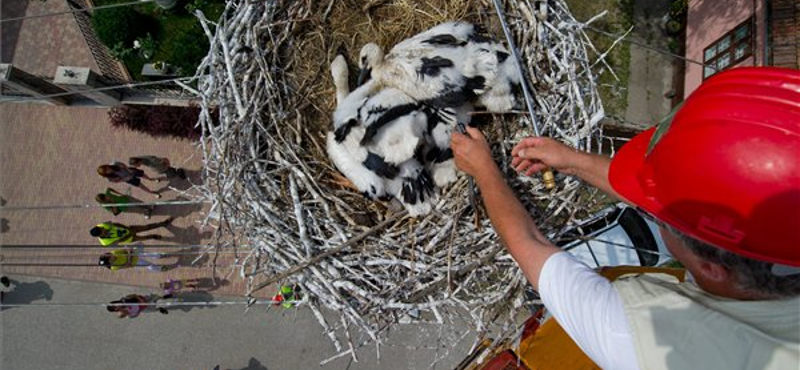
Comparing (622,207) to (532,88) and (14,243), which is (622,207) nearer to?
(532,88)

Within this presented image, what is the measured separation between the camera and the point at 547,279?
5.36 feet

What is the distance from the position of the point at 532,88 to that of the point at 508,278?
46.0 inches

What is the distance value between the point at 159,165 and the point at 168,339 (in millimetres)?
2258

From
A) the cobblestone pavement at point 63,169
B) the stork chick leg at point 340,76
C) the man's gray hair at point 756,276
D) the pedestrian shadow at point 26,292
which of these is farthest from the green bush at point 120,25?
the man's gray hair at point 756,276

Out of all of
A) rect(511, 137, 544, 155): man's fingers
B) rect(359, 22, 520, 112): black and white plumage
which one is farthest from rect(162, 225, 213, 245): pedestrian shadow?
rect(511, 137, 544, 155): man's fingers

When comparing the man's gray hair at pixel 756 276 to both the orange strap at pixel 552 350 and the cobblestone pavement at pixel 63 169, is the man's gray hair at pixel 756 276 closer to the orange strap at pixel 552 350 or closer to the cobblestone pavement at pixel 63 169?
the orange strap at pixel 552 350

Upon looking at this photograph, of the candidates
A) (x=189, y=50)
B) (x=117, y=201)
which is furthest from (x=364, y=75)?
(x=117, y=201)

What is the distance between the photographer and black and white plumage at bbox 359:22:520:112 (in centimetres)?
293

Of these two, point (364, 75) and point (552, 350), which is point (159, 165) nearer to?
point (364, 75)

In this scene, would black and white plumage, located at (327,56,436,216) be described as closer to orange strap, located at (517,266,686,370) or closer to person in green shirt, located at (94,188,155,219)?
orange strap, located at (517,266,686,370)

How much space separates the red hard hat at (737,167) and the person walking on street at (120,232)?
6.02 meters

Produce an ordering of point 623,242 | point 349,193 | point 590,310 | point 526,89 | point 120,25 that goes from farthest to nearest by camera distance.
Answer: point 120,25 < point 623,242 < point 349,193 < point 526,89 < point 590,310

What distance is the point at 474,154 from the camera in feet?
7.93

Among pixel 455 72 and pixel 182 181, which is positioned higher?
pixel 455 72
